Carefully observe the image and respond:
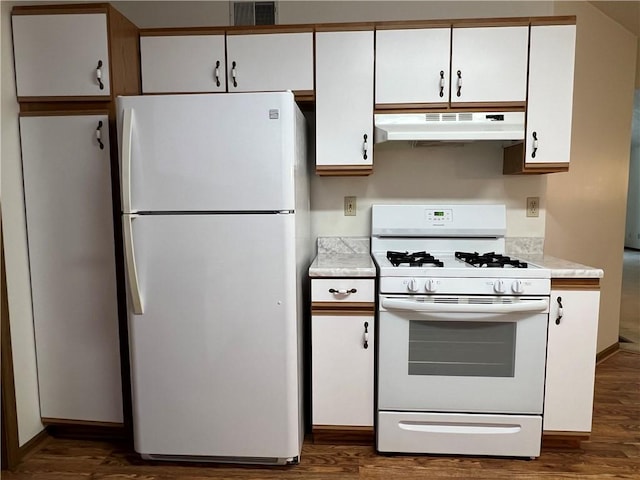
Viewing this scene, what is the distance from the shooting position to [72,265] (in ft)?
6.80

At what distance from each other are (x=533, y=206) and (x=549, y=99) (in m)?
0.64

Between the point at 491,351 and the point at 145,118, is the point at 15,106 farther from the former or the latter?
the point at 491,351

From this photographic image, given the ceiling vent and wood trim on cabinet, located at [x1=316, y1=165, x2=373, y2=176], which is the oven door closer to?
wood trim on cabinet, located at [x1=316, y1=165, x2=373, y2=176]

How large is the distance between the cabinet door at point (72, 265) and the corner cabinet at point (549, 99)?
2.06 meters

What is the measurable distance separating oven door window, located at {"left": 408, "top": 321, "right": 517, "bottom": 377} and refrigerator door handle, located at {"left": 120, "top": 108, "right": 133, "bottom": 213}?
1.36 meters

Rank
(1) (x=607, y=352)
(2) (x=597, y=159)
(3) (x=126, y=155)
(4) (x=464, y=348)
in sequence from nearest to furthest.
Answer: (3) (x=126, y=155) < (4) (x=464, y=348) < (2) (x=597, y=159) < (1) (x=607, y=352)

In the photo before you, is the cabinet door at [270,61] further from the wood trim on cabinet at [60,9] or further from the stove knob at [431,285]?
the stove knob at [431,285]

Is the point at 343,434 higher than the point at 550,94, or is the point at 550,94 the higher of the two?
the point at 550,94

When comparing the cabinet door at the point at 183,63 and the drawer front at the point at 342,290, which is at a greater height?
the cabinet door at the point at 183,63

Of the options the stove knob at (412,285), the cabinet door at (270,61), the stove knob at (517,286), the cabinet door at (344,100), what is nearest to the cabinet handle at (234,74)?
the cabinet door at (270,61)

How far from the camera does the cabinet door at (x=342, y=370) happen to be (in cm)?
205

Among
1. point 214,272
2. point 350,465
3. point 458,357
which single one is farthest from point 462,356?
point 214,272

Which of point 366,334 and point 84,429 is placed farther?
point 84,429

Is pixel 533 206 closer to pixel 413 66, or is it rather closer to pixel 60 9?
pixel 413 66
